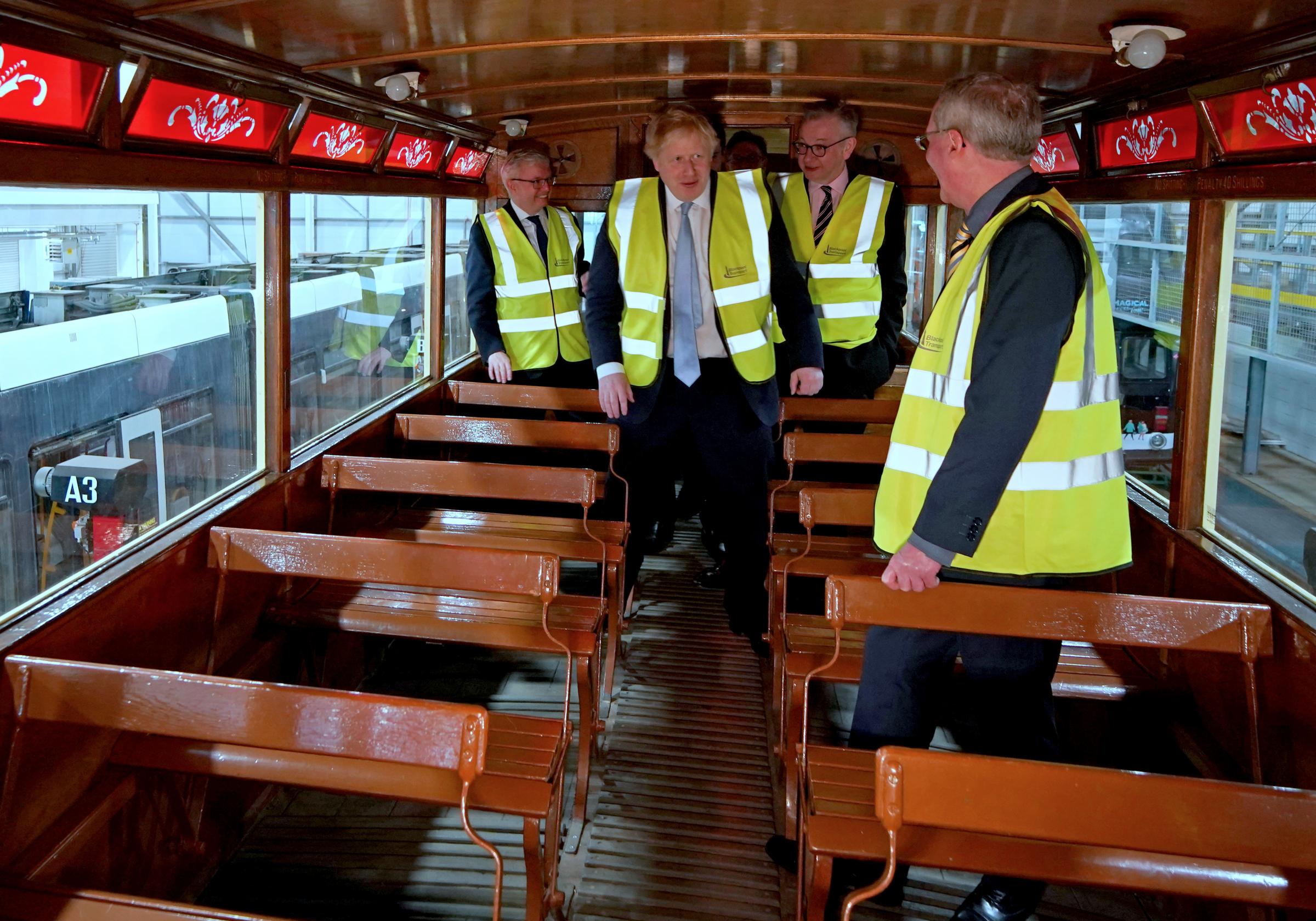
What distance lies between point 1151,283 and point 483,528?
3017mm

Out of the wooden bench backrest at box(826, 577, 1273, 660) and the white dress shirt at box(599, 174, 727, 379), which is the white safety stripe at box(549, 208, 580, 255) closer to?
the white dress shirt at box(599, 174, 727, 379)

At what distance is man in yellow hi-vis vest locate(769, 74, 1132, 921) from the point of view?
220 cm

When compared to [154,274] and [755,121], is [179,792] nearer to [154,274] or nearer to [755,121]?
[154,274]

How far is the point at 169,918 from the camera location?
6.06 ft

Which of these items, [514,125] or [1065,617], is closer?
[1065,617]

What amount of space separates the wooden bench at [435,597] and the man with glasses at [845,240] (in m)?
1.68

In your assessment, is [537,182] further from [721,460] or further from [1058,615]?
[1058,615]

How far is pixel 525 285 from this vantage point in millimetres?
5207

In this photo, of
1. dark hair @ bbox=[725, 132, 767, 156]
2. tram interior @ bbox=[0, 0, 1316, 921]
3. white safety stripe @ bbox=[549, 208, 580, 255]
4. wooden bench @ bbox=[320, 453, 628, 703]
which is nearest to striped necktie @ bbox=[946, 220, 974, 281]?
tram interior @ bbox=[0, 0, 1316, 921]

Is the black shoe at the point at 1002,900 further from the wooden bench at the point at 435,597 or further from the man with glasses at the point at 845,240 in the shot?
the man with glasses at the point at 845,240

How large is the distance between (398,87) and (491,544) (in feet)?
5.78

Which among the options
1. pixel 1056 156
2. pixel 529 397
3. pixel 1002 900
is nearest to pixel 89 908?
pixel 1002 900

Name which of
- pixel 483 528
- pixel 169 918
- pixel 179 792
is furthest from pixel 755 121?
pixel 169 918

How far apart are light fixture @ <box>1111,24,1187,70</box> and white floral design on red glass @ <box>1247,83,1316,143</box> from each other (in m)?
0.30
